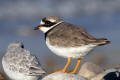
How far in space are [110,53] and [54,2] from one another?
12.9 meters

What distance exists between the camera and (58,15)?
27.4m

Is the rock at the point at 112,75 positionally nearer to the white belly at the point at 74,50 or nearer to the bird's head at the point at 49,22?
the white belly at the point at 74,50

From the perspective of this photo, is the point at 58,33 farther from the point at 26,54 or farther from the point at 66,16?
the point at 66,16

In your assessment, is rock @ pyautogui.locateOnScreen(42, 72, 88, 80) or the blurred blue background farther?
the blurred blue background

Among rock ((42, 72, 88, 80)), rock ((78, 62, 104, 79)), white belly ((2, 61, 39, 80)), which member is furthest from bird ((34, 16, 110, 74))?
rock ((78, 62, 104, 79))

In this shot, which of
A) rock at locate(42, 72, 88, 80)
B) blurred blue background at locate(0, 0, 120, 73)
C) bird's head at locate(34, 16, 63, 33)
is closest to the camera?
rock at locate(42, 72, 88, 80)

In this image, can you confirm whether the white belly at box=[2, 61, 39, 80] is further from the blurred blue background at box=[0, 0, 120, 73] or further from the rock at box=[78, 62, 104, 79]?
the blurred blue background at box=[0, 0, 120, 73]

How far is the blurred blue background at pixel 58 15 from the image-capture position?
18.2 m

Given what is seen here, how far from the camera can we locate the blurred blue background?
59.6ft

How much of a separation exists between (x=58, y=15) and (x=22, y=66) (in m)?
18.0

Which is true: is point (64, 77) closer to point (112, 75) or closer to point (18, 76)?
point (18, 76)

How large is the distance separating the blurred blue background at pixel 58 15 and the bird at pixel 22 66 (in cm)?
608

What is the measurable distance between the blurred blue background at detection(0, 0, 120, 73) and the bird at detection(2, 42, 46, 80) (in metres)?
6.08

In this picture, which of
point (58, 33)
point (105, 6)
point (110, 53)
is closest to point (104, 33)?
point (110, 53)
